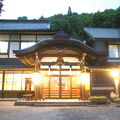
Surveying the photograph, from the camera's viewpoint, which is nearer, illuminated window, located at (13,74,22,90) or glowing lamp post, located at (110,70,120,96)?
glowing lamp post, located at (110,70,120,96)

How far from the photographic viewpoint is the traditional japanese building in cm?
1335

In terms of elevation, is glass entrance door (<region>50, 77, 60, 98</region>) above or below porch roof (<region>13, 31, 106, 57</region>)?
below

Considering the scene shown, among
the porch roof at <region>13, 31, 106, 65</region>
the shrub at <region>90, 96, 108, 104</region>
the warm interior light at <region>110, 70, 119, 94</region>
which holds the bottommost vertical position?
the shrub at <region>90, 96, 108, 104</region>

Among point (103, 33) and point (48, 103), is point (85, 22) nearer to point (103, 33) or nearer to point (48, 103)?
point (103, 33)

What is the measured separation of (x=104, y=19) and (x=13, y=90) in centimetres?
2586

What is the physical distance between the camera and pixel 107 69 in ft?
54.5

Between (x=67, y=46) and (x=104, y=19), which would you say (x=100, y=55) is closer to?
(x=67, y=46)

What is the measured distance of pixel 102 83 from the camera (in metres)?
17.1

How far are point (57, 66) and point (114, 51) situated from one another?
731 centimetres

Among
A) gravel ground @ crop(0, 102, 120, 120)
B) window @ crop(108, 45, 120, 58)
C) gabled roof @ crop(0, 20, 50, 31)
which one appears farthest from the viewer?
gabled roof @ crop(0, 20, 50, 31)

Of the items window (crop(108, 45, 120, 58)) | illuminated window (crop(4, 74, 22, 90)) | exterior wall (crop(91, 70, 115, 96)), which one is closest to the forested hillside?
window (crop(108, 45, 120, 58))

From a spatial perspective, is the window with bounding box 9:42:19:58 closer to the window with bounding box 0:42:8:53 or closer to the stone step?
the window with bounding box 0:42:8:53

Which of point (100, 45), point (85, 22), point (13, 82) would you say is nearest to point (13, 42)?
point (13, 82)

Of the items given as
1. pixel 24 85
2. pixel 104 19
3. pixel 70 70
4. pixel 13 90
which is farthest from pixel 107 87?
pixel 104 19
